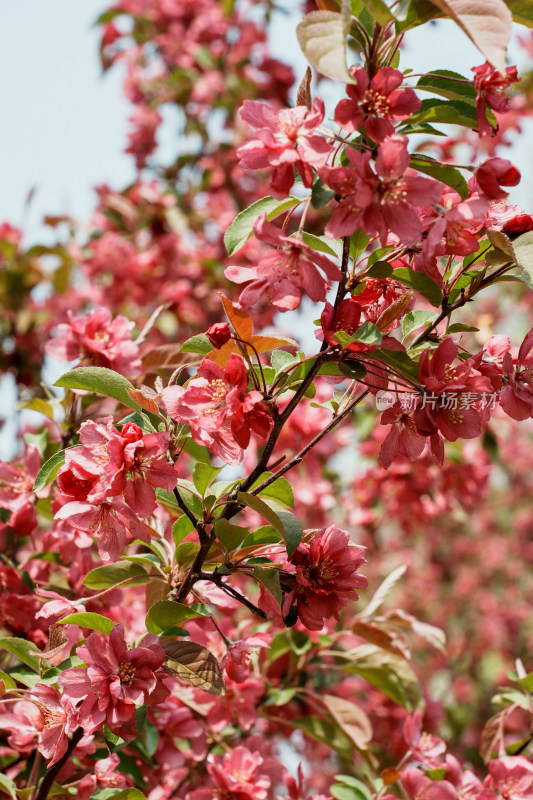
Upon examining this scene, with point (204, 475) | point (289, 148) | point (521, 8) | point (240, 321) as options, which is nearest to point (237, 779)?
point (204, 475)

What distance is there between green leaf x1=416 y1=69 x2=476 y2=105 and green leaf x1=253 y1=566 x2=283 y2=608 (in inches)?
26.5

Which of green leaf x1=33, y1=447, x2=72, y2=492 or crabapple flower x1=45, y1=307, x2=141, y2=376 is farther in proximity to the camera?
crabapple flower x1=45, y1=307, x2=141, y2=376

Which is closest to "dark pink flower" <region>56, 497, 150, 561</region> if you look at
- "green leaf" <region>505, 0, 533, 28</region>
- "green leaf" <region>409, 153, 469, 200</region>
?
"green leaf" <region>409, 153, 469, 200</region>

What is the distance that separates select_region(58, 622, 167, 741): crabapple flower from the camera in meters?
1.00

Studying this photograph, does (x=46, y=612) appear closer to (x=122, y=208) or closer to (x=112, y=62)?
(x=122, y=208)

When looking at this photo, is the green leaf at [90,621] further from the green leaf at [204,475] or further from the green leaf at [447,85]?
the green leaf at [447,85]

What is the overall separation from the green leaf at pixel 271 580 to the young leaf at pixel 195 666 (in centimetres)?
14

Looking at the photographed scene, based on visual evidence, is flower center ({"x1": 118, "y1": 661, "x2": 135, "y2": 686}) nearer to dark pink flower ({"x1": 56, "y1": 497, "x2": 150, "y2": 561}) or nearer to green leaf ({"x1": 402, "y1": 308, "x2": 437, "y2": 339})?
dark pink flower ({"x1": 56, "y1": 497, "x2": 150, "y2": 561})

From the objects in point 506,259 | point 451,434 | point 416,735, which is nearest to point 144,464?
point 451,434

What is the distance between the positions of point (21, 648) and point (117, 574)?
0.22 metres

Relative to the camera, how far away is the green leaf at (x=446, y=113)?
968 mm

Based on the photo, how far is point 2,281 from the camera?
3.08 m

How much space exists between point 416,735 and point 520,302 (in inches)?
217

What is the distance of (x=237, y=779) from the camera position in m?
1.34
